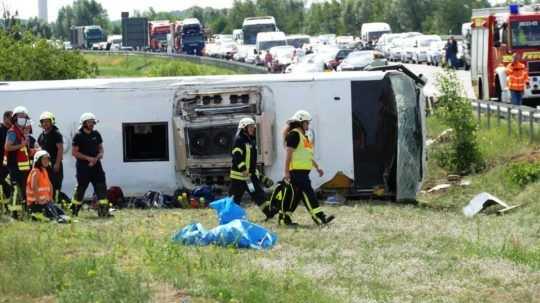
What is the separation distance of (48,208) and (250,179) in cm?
303

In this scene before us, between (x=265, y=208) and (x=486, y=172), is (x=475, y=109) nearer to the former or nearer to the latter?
(x=486, y=172)

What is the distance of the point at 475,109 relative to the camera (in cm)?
3122

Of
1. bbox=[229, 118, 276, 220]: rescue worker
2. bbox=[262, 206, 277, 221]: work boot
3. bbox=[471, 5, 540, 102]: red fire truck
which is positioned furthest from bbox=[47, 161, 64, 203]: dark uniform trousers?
bbox=[471, 5, 540, 102]: red fire truck

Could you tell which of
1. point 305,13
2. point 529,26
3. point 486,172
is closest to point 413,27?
point 305,13

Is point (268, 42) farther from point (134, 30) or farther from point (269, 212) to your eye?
point (269, 212)

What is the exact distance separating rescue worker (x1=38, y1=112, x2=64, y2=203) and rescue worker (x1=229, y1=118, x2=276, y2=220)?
2583 millimetres

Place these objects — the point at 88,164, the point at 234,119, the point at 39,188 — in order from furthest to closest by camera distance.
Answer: the point at 234,119 → the point at 88,164 → the point at 39,188

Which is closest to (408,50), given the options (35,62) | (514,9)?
(35,62)

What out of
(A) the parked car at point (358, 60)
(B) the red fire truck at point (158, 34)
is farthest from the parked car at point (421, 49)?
(B) the red fire truck at point (158, 34)

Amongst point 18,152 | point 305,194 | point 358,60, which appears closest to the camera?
point 305,194

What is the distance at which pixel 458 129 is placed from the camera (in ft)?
84.6

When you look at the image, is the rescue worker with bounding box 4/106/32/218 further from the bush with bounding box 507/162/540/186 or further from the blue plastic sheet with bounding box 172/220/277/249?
the bush with bounding box 507/162/540/186

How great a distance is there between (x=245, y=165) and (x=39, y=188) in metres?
2.96

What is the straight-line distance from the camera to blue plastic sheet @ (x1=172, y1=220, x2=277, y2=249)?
1511 cm
